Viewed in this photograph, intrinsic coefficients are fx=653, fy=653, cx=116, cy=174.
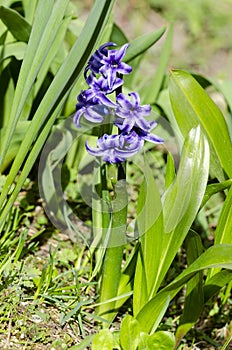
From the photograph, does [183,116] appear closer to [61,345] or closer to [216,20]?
[61,345]

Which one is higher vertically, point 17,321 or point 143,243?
point 143,243

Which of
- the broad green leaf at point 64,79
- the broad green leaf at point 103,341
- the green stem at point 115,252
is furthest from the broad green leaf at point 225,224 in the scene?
the broad green leaf at point 64,79

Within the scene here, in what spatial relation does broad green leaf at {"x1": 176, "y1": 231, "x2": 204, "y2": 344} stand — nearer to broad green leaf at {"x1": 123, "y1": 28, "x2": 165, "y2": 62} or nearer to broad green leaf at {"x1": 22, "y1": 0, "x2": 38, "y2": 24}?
broad green leaf at {"x1": 123, "y1": 28, "x2": 165, "y2": 62}

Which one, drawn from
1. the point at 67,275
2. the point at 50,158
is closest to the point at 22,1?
the point at 50,158

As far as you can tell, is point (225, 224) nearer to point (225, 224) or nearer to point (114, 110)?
point (225, 224)

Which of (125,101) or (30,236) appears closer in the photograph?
(125,101)

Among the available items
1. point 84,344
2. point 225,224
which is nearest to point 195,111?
point 225,224

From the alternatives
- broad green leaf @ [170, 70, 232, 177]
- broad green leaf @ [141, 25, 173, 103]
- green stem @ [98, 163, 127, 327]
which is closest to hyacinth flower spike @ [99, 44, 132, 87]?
green stem @ [98, 163, 127, 327]
